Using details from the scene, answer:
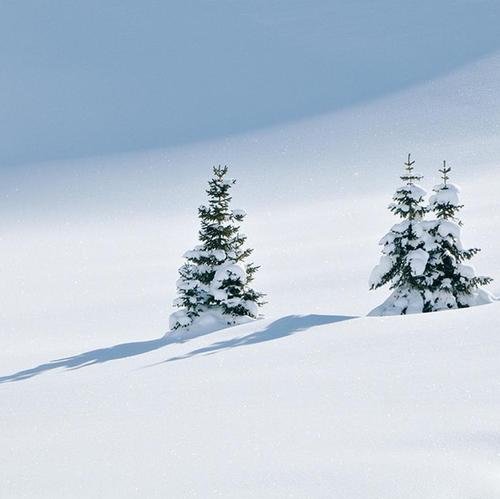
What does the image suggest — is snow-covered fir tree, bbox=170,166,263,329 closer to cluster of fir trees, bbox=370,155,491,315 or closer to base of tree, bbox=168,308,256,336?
base of tree, bbox=168,308,256,336

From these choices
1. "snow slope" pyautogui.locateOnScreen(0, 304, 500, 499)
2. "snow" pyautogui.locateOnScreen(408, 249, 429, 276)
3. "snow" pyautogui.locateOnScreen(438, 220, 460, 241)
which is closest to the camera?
"snow slope" pyautogui.locateOnScreen(0, 304, 500, 499)

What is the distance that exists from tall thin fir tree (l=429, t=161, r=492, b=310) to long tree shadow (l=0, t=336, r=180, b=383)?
7371mm

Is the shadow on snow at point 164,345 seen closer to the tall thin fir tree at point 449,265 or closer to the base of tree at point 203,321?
the base of tree at point 203,321

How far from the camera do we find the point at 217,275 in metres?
21.4

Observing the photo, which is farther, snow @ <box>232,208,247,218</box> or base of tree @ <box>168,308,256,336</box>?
snow @ <box>232,208,247,218</box>

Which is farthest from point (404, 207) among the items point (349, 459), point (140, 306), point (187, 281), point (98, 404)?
point (140, 306)

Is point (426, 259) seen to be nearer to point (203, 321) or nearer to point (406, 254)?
point (406, 254)

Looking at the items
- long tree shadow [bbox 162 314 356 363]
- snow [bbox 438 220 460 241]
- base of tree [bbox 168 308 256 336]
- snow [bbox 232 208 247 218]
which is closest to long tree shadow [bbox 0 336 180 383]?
base of tree [bbox 168 308 256 336]

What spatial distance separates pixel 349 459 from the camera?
683 cm

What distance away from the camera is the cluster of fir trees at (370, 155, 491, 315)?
1964cm

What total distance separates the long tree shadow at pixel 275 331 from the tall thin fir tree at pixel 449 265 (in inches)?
145

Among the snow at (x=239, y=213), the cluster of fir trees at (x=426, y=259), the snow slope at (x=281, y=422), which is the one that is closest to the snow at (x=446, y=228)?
the cluster of fir trees at (x=426, y=259)

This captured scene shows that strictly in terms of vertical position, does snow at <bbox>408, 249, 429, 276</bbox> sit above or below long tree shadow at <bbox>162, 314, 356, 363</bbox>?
above

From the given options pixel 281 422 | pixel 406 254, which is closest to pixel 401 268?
pixel 406 254
